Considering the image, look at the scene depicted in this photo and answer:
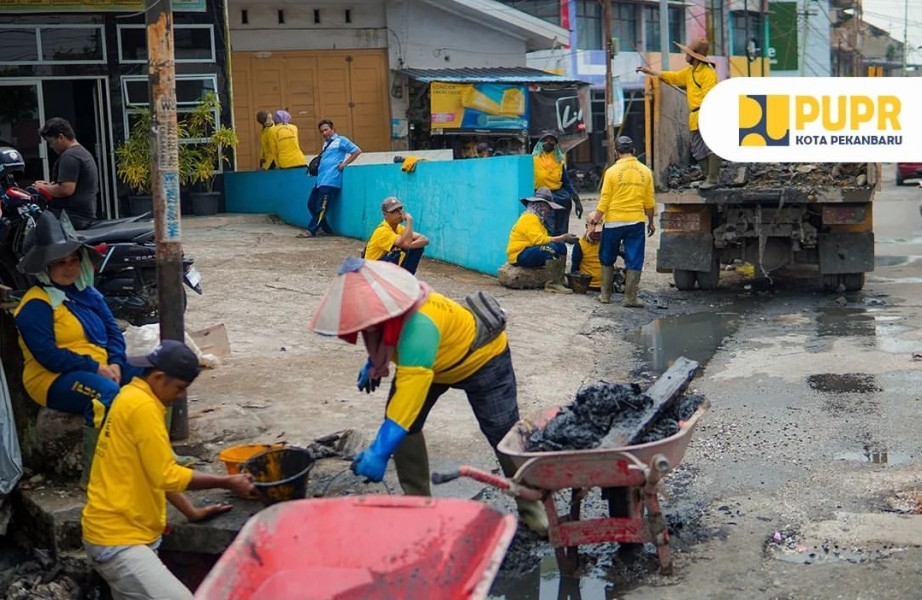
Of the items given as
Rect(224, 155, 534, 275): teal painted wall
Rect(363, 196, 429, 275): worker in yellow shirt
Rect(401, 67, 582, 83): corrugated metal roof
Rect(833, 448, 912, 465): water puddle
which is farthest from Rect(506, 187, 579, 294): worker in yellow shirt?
Rect(401, 67, 582, 83): corrugated metal roof

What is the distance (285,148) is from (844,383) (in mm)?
11410

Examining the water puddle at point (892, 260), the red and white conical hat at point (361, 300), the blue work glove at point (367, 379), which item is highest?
the red and white conical hat at point (361, 300)

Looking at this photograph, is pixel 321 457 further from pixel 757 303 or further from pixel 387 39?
pixel 387 39

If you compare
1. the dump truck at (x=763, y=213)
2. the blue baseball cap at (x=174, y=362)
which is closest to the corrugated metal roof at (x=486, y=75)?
the dump truck at (x=763, y=213)

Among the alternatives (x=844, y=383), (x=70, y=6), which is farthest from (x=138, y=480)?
(x=70, y=6)

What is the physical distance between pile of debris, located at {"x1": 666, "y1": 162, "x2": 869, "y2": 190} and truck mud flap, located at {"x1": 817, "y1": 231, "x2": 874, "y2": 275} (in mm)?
608

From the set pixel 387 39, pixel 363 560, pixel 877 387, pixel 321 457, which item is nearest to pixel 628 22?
pixel 387 39

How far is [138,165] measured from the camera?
16812 millimetres

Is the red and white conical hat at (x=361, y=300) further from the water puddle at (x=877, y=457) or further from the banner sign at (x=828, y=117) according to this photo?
the banner sign at (x=828, y=117)

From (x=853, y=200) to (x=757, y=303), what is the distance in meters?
1.61

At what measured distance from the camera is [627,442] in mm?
5277

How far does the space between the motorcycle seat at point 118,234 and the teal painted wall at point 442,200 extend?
5364mm

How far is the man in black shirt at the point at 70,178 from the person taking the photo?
9047 mm

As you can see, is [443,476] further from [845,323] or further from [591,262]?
[591,262]
